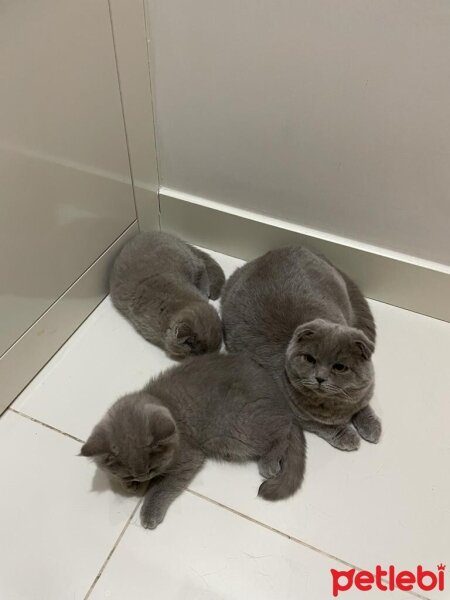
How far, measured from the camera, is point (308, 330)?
104 cm

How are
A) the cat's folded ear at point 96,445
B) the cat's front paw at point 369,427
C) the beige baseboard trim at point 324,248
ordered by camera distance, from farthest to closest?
the beige baseboard trim at point 324,248
the cat's front paw at point 369,427
the cat's folded ear at point 96,445

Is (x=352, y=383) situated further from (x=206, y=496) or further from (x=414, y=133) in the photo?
(x=414, y=133)

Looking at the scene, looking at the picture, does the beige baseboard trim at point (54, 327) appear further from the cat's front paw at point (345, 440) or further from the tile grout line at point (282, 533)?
the cat's front paw at point (345, 440)

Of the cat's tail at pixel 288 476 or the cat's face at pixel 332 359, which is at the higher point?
the cat's face at pixel 332 359

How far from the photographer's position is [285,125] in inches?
48.3

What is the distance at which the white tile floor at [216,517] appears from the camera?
3.26 feet

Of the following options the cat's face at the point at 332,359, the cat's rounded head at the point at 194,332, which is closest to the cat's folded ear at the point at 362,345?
the cat's face at the point at 332,359

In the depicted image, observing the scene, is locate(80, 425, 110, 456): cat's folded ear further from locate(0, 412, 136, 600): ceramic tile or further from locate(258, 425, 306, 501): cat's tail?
locate(258, 425, 306, 501): cat's tail

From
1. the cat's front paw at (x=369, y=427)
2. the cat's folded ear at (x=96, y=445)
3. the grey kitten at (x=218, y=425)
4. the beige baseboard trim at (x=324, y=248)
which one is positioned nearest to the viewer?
the cat's folded ear at (x=96, y=445)

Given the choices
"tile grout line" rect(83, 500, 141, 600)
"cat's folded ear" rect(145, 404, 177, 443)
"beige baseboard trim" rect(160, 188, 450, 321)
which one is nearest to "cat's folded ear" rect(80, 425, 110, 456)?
"cat's folded ear" rect(145, 404, 177, 443)

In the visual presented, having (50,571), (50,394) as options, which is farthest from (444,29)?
(50,571)

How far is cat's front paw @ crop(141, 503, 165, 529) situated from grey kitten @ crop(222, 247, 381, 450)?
395 millimetres

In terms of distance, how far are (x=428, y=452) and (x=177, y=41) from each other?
1.20 meters

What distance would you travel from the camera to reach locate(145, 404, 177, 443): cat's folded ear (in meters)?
0.95
